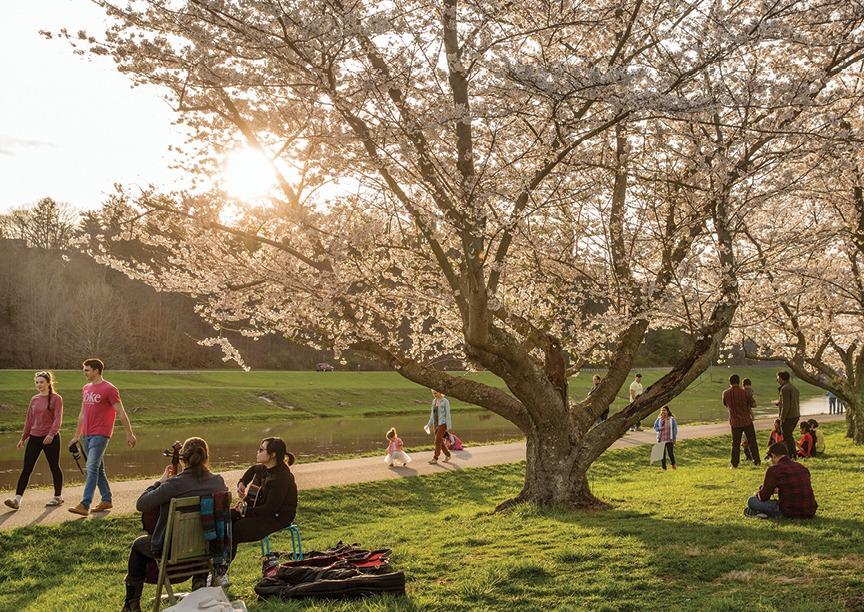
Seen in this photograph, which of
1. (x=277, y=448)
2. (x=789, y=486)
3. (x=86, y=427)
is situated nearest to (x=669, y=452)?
(x=789, y=486)

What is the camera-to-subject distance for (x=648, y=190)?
10.8m

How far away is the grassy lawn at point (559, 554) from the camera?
6.15 m

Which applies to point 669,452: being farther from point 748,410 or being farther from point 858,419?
point 858,419

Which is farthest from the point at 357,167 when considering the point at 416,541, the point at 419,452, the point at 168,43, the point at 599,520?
the point at 419,452

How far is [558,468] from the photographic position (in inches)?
420

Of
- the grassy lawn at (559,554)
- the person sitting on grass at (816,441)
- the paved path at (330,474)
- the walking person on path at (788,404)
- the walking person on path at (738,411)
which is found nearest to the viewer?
the grassy lawn at (559,554)

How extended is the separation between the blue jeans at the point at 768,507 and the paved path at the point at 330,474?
7254 millimetres

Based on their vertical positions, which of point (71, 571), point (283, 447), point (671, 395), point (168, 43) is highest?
point (168, 43)

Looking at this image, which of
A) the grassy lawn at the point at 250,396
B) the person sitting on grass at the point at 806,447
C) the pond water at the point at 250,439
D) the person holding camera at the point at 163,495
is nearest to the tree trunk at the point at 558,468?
the person holding camera at the point at 163,495

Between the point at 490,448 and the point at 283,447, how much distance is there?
14199 millimetres

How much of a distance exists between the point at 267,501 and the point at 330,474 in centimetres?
828

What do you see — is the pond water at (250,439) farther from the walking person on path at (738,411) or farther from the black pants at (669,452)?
the walking person on path at (738,411)

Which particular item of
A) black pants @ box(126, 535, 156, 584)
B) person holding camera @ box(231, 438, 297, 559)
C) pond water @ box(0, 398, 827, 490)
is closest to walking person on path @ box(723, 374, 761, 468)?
pond water @ box(0, 398, 827, 490)

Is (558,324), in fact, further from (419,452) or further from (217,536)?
(419,452)
